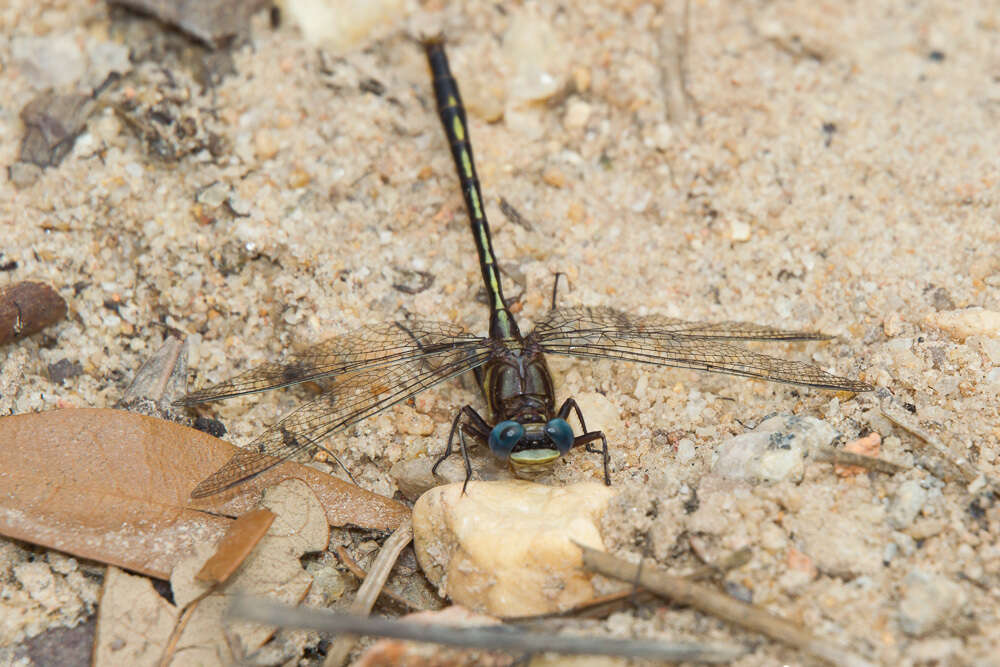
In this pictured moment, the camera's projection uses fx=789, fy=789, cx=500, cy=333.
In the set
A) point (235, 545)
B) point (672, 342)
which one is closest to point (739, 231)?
point (672, 342)

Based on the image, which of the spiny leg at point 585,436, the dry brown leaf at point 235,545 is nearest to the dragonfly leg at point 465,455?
the spiny leg at point 585,436

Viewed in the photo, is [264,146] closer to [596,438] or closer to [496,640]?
[596,438]

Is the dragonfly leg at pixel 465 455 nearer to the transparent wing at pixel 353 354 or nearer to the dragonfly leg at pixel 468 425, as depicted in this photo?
the dragonfly leg at pixel 468 425

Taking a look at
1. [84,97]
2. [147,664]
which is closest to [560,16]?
[84,97]

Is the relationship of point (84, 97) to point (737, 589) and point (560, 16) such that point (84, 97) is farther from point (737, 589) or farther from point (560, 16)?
point (737, 589)

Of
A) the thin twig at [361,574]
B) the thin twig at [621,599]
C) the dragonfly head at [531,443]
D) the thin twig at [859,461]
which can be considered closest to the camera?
the thin twig at [621,599]

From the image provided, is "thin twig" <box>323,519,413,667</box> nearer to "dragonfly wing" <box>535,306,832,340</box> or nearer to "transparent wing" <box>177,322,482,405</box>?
"transparent wing" <box>177,322,482,405</box>

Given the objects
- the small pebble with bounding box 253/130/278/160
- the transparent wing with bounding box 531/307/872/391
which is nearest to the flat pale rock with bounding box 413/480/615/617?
the transparent wing with bounding box 531/307/872/391
